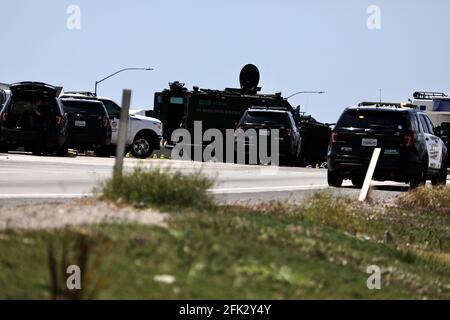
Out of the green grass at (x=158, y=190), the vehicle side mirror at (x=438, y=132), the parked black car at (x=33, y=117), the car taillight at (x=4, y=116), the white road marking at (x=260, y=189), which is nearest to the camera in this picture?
the green grass at (x=158, y=190)

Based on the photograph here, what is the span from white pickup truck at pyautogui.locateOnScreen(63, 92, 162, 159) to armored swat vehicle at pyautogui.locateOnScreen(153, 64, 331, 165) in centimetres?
268

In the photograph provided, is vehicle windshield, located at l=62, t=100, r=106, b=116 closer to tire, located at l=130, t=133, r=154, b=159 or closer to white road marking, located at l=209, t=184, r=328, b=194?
tire, located at l=130, t=133, r=154, b=159

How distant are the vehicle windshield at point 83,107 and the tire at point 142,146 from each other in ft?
8.49

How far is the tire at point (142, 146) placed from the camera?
126ft

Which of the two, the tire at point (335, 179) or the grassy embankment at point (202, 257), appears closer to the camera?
the grassy embankment at point (202, 257)

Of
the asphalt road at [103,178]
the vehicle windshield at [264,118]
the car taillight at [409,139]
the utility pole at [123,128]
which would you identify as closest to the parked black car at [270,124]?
the vehicle windshield at [264,118]

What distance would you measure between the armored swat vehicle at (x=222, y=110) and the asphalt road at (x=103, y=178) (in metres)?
6.85

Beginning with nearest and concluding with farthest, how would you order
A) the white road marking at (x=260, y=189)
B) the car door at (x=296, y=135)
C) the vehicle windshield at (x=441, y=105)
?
the white road marking at (x=260, y=189) < the car door at (x=296, y=135) < the vehicle windshield at (x=441, y=105)

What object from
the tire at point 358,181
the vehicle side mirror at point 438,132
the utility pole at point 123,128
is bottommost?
the tire at point 358,181

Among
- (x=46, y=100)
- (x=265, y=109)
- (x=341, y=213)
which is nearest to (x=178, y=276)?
(x=341, y=213)

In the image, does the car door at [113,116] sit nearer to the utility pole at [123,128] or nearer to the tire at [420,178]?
the tire at [420,178]

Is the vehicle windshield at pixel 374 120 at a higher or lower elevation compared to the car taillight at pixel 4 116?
higher
